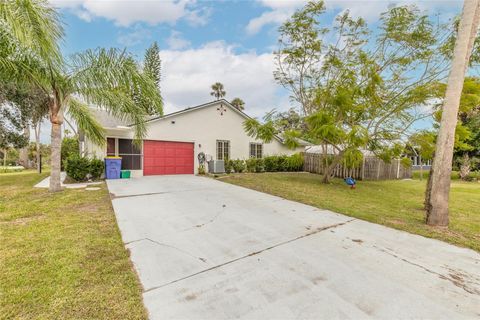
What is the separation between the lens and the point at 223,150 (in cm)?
1513

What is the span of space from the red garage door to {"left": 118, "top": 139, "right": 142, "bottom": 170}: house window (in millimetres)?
307

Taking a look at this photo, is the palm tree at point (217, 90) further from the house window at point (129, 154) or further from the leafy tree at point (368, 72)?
the house window at point (129, 154)

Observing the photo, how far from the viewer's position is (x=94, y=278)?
2.61m

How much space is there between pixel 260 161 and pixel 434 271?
13191mm

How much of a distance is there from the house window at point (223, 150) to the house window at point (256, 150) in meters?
2.09

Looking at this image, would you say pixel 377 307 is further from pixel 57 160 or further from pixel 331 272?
pixel 57 160

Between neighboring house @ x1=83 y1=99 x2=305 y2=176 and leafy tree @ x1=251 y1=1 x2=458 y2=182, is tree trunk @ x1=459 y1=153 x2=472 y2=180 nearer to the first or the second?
leafy tree @ x1=251 y1=1 x2=458 y2=182

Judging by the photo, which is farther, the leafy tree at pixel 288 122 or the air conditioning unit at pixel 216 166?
the air conditioning unit at pixel 216 166

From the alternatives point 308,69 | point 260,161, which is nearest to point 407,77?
point 308,69

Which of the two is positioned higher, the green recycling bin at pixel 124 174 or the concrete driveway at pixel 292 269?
the green recycling bin at pixel 124 174

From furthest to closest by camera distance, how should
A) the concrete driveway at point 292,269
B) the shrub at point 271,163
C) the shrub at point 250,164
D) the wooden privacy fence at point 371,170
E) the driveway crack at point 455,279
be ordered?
the shrub at point 271,163, the shrub at point 250,164, the wooden privacy fence at point 371,170, the driveway crack at point 455,279, the concrete driveway at point 292,269

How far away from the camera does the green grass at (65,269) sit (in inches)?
83.4

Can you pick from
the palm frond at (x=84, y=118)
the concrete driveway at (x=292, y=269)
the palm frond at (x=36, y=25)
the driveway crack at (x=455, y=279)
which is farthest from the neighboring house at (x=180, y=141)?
the driveway crack at (x=455, y=279)

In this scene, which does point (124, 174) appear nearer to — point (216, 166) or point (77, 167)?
point (77, 167)
